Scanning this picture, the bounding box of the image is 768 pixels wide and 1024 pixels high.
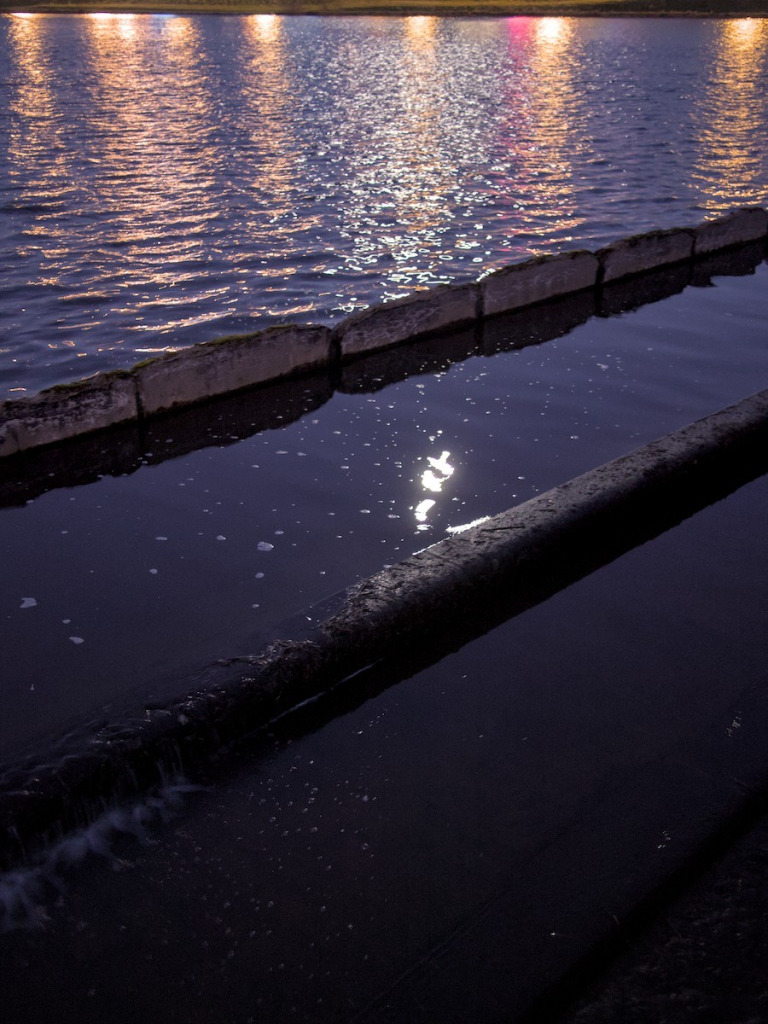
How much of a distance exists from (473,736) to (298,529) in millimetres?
2045

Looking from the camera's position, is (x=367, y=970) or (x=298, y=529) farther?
(x=298, y=529)

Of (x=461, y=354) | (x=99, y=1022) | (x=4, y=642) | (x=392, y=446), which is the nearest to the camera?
(x=99, y=1022)

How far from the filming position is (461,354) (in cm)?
861

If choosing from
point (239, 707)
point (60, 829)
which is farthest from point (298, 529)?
point (60, 829)

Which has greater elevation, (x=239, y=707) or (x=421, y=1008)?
(x=239, y=707)

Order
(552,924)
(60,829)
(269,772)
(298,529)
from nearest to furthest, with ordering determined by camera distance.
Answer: (552,924) < (60,829) < (269,772) < (298,529)

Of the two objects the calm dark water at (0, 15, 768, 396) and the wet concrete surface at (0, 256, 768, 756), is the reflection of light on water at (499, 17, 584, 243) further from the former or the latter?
the wet concrete surface at (0, 256, 768, 756)

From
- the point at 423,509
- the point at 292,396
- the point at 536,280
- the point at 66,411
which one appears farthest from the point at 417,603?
the point at 536,280

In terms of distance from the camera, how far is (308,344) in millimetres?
7938

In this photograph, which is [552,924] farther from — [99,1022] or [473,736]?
[99,1022]

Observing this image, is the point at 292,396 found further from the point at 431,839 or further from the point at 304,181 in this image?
the point at 304,181

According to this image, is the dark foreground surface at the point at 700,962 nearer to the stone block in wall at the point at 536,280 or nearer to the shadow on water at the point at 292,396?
the shadow on water at the point at 292,396

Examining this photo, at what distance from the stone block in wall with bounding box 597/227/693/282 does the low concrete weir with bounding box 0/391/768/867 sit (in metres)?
4.40

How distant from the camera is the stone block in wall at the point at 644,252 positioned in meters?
10.5
